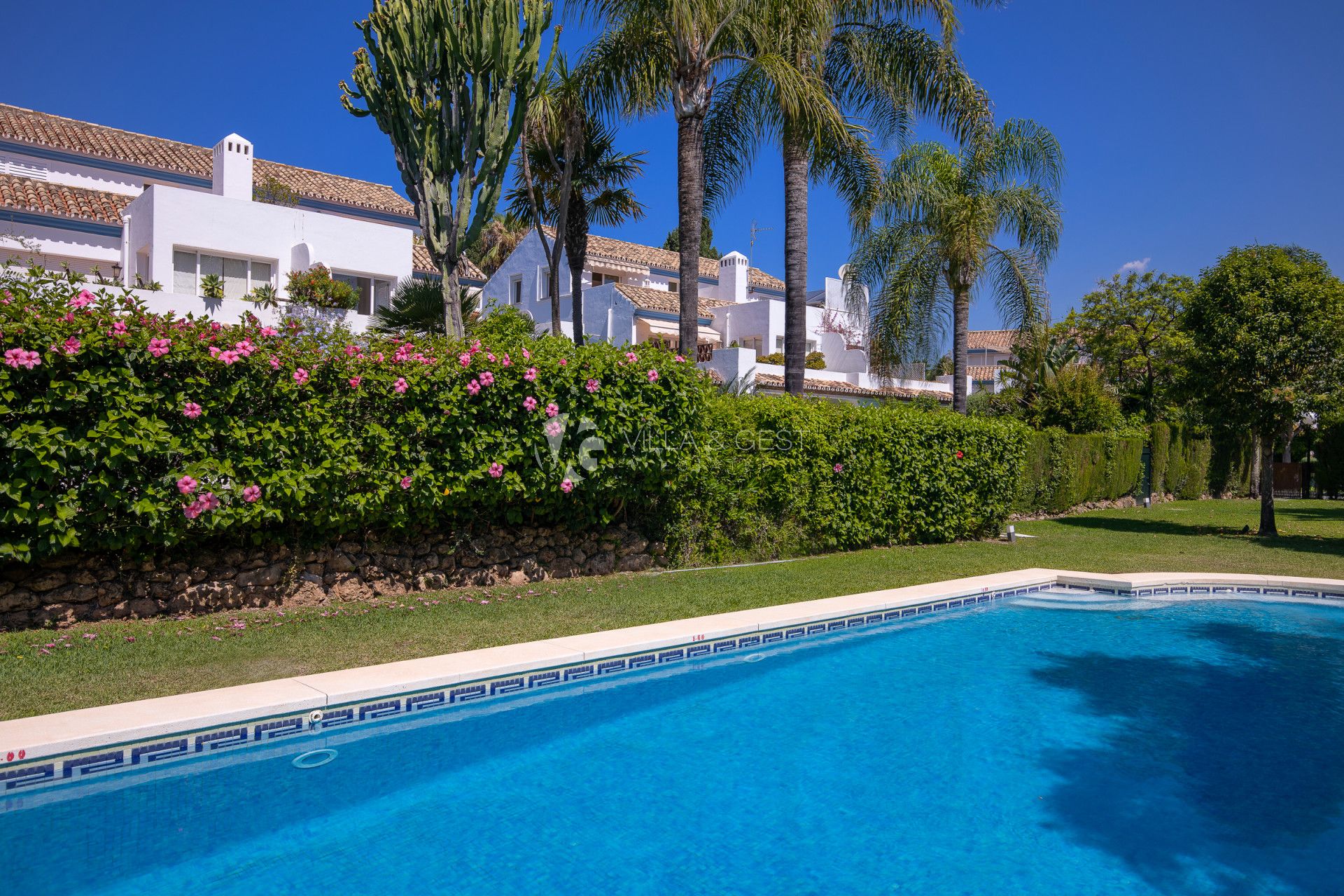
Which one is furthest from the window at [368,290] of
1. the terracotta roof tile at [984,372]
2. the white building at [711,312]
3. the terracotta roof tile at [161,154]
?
the terracotta roof tile at [984,372]

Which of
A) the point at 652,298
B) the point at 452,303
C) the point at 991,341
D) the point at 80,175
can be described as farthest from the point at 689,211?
the point at 991,341

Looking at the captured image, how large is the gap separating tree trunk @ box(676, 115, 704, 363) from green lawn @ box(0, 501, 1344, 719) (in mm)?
5315

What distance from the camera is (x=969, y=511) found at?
17.6 metres

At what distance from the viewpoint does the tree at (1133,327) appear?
34781mm

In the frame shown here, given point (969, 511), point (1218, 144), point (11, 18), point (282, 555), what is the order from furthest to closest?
1. point (11, 18)
2. point (1218, 144)
3. point (969, 511)
4. point (282, 555)

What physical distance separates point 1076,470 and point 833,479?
47.0 feet

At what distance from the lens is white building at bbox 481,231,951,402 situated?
36156 mm

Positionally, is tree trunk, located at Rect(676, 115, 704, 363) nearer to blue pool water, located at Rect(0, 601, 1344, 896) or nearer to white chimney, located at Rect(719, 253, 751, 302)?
blue pool water, located at Rect(0, 601, 1344, 896)

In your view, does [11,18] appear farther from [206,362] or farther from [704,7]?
[206,362]

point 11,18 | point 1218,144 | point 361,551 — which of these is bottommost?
point 361,551

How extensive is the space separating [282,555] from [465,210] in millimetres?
6434

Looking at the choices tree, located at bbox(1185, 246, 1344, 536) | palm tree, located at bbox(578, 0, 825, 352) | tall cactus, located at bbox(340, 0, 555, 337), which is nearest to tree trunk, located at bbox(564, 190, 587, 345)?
palm tree, located at bbox(578, 0, 825, 352)

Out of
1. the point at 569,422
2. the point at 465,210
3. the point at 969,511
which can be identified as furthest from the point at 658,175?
the point at 569,422

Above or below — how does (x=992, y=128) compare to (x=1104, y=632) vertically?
above
